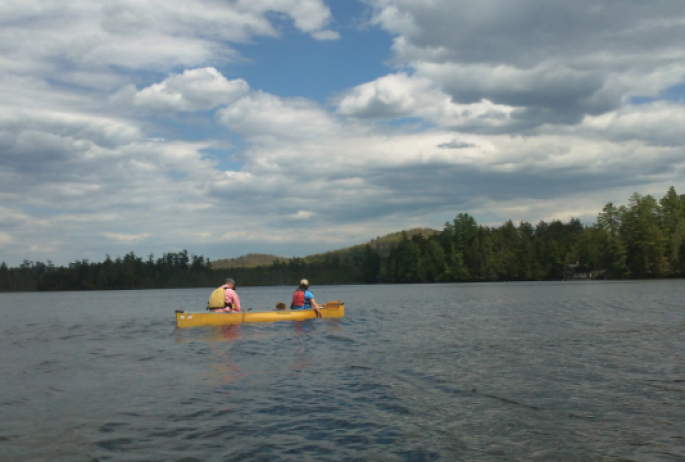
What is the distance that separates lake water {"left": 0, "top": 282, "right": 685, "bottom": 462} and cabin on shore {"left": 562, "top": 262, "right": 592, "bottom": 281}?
123 metres

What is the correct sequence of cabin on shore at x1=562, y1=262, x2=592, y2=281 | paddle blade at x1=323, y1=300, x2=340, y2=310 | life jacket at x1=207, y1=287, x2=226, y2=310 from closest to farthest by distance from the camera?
life jacket at x1=207, y1=287, x2=226, y2=310, paddle blade at x1=323, y1=300, x2=340, y2=310, cabin on shore at x1=562, y1=262, x2=592, y2=281

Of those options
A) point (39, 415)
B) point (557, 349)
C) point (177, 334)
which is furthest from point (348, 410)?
point (177, 334)

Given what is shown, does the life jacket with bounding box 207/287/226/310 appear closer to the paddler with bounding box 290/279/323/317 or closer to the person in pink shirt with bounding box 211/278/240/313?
the person in pink shirt with bounding box 211/278/240/313

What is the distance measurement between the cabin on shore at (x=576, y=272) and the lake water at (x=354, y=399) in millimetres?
123281

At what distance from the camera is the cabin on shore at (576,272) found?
13677cm

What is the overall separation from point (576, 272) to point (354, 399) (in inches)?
5601

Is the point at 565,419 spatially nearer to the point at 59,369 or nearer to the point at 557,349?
the point at 557,349

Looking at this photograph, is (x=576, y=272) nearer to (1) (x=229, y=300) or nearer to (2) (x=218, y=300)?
(1) (x=229, y=300)

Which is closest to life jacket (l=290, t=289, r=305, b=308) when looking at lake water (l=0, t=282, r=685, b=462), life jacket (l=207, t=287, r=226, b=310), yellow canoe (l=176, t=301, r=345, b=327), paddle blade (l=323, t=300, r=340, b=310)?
yellow canoe (l=176, t=301, r=345, b=327)

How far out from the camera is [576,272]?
5551 inches

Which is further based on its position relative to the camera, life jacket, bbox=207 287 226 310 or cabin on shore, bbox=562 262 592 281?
cabin on shore, bbox=562 262 592 281

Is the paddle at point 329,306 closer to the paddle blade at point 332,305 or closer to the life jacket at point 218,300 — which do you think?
the paddle blade at point 332,305

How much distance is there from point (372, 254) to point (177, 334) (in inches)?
6571

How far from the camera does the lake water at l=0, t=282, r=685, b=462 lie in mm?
8680
